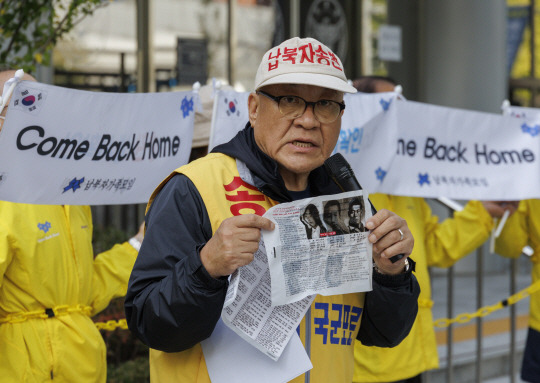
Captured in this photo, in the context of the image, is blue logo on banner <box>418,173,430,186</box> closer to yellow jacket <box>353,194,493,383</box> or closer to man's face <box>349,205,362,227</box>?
yellow jacket <box>353,194,493,383</box>

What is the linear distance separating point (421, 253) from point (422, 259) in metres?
0.04

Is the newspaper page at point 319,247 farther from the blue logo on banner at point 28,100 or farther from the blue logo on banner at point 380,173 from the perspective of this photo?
the blue logo on banner at point 380,173

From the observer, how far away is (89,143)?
10.5 feet

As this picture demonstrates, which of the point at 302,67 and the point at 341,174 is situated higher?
the point at 302,67

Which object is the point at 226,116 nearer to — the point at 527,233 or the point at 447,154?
the point at 447,154

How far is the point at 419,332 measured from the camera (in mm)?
3914

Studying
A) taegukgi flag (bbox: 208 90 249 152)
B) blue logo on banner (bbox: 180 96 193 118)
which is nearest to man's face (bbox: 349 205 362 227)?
taegukgi flag (bbox: 208 90 249 152)

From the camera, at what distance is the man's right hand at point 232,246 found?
2.01 metres

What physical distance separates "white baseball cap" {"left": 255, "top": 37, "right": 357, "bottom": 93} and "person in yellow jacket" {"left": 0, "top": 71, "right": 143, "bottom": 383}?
3.92 feet

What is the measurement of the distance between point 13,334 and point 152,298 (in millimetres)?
1188

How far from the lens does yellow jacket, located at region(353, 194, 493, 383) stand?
3.75m

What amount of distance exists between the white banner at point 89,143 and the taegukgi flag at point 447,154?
0.91 meters

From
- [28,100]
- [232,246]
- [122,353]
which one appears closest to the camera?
[232,246]

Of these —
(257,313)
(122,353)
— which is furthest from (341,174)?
(122,353)
